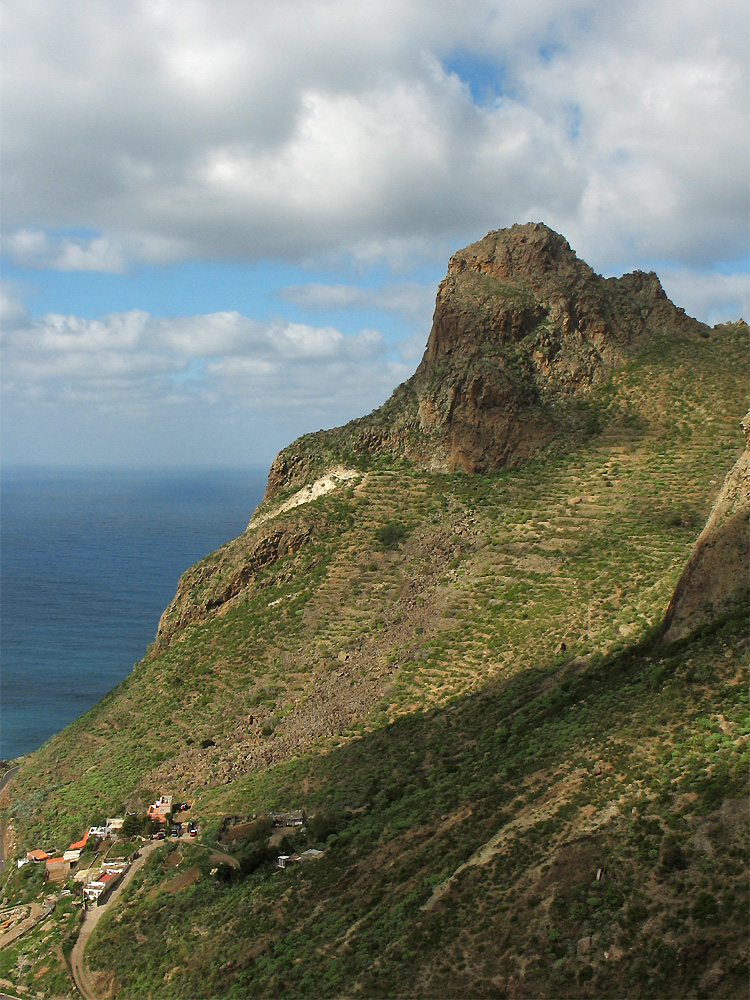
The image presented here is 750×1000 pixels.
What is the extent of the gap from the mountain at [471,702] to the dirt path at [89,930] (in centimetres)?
30

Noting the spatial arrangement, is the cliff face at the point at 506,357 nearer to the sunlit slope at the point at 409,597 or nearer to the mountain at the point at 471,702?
the mountain at the point at 471,702

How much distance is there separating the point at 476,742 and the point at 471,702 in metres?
3.22

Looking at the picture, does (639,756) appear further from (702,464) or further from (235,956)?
(702,464)

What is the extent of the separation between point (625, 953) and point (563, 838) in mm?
3675

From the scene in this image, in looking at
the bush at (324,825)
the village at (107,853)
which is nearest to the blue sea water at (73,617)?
the village at (107,853)

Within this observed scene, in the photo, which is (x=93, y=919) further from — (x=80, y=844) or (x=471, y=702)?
(x=471, y=702)

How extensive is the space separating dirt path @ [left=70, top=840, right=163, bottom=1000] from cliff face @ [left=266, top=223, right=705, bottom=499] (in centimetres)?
2636

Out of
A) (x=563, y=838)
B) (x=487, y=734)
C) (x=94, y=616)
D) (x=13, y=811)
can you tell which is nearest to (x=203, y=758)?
(x=13, y=811)

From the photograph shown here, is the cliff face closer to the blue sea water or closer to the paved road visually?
the paved road

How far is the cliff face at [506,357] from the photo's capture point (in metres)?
48.2

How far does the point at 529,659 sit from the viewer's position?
1280 inches

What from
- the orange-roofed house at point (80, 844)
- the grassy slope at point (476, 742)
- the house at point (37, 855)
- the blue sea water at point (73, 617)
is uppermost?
the grassy slope at point (476, 742)

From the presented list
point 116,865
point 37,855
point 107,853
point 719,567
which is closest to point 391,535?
point 107,853

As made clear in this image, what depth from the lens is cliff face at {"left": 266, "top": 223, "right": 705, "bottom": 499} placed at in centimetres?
4816
